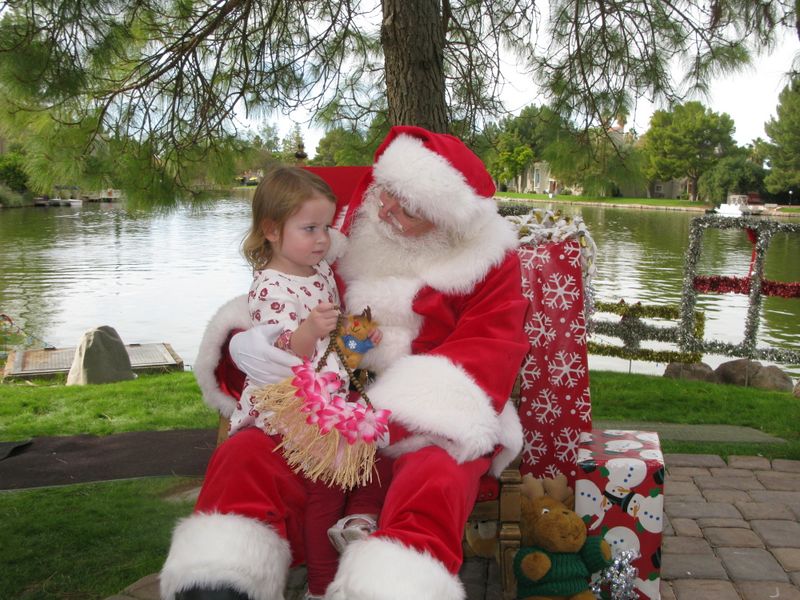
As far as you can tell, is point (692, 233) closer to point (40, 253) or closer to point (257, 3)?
point (257, 3)

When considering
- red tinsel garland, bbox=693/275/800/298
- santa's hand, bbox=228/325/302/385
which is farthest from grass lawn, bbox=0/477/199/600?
red tinsel garland, bbox=693/275/800/298

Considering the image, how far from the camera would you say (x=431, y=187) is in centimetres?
221

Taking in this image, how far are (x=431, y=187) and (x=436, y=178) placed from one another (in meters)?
0.04

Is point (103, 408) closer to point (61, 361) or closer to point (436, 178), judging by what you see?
point (61, 361)

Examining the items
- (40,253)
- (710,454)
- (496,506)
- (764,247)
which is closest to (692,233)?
(764,247)

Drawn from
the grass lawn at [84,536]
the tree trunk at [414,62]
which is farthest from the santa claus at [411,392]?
the tree trunk at [414,62]

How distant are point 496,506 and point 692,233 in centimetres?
587

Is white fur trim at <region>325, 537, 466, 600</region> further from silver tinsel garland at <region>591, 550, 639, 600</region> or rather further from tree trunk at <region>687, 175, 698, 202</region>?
tree trunk at <region>687, 175, 698, 202</region>

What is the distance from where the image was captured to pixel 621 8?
4941 mm

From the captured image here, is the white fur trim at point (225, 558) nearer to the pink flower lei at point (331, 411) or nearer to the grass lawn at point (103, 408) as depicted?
the pink flower lei at point (331, 411)

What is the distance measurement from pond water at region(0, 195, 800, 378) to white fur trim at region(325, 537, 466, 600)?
3.58m

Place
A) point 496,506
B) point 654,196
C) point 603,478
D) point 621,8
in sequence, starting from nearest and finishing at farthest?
point 496,506
point 603,478
point 621,8
point 654,196

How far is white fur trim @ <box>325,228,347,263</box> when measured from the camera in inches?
96.2

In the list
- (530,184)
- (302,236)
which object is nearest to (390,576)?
(302,236)
